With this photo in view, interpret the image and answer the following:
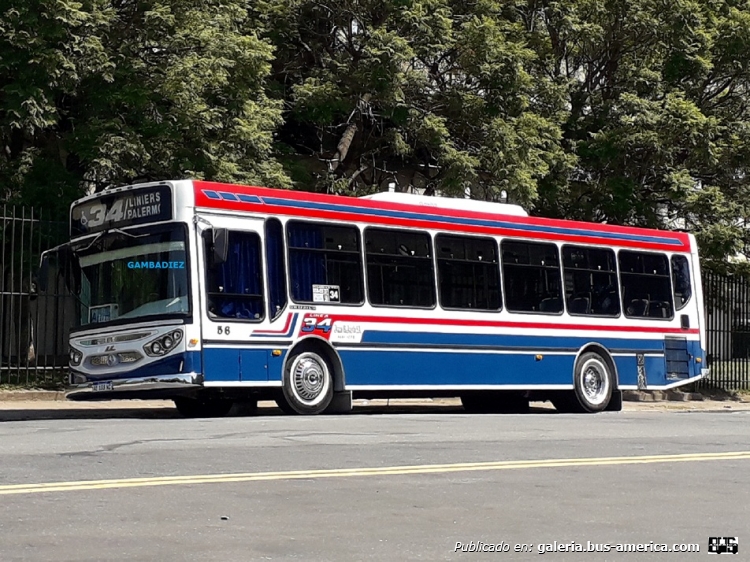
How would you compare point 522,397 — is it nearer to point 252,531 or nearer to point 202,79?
point 202,79

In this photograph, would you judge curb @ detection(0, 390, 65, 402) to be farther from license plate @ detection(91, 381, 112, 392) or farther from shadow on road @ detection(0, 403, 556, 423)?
license plate @ detection(91, 381, 112, 392)

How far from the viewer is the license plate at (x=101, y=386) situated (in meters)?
17.2

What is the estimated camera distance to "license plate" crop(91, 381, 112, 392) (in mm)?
17188

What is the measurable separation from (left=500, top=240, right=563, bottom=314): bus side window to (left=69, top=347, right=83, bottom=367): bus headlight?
21.5ft

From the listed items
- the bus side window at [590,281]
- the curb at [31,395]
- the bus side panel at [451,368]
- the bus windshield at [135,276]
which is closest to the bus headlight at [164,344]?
the bus windshield at [135,276]

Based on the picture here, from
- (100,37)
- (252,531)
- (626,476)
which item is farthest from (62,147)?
(252,531)

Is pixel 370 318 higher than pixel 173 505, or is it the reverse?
pixel 370 318

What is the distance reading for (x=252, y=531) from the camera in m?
7.29

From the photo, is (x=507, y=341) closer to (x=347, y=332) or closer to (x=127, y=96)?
(x=347, y=332)

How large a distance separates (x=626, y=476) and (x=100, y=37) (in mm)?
15507

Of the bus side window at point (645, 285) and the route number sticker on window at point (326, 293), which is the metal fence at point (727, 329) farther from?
the route number sticker on window at point (326, 293)

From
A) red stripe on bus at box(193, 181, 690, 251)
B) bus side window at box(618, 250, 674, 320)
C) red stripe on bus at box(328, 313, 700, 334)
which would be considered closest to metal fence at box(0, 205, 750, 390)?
red stripe on bus at box(193, 181, 690, 251)

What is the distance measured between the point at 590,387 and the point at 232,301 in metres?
7.28

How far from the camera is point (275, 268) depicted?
17.8 m
